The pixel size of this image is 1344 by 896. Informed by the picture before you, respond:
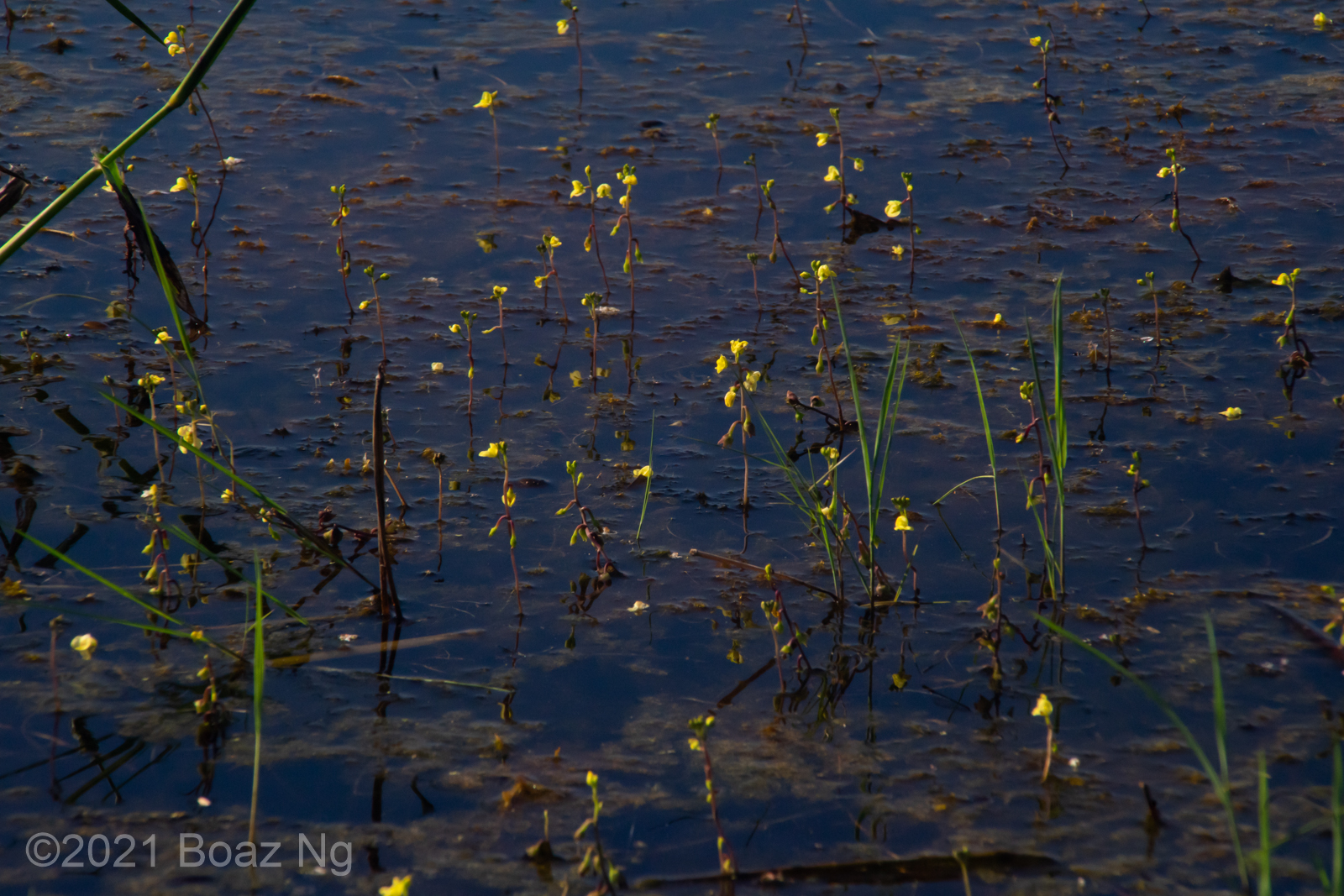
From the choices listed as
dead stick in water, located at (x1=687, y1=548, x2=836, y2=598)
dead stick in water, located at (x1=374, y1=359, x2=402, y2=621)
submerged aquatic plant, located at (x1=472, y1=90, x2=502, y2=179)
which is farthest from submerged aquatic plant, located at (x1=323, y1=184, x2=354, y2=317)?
dead stick in water, located at (x1=687, y1=548, x2=836, y2=598)

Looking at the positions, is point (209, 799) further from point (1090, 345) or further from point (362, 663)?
point (1090, 345)

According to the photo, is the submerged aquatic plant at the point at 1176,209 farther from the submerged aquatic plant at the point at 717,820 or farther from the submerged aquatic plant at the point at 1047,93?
the submerged aquatic plant at the point at 717,820

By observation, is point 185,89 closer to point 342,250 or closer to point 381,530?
point 381,530

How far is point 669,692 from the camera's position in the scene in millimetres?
3373

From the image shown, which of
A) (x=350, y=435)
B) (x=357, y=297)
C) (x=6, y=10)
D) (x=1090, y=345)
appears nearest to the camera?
(x=350, y=435)

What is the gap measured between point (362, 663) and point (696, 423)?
1.67m

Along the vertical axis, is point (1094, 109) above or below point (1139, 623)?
above

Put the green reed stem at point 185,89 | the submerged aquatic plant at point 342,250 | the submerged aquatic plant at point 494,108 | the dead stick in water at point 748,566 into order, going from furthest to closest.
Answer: the submerged aquatic plant at point 494,108 < the submerged aquatic plant at point 342,250 < the dead stick in water at point 748,566 < the green reed stem at point 185,89

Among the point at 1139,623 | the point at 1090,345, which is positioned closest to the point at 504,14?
the point at 1090,345

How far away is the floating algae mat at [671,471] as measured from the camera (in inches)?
116

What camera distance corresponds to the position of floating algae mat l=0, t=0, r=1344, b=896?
295cm

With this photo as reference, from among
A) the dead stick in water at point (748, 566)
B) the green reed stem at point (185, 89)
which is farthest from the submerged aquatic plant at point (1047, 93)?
the green reed stem at point (185, 89)

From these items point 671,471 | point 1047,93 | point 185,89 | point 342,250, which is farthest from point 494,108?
point 185,89

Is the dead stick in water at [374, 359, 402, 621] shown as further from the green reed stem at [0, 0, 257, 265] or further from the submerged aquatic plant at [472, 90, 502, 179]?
the submerged aquatic plant at [472, 90, 502, 179]
